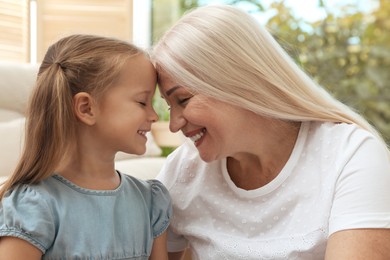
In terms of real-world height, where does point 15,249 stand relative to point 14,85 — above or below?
above

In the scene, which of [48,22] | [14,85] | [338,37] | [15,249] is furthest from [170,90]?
[338,37]

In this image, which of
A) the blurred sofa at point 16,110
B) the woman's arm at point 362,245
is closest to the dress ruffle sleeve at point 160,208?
the woman's arm at point 362,245

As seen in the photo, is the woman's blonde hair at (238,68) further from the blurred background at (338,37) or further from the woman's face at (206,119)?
the blurred background at (338,37)

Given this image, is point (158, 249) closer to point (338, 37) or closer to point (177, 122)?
point (177, 122)

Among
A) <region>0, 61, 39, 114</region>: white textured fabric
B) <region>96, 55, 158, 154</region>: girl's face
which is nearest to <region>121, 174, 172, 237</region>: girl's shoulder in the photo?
<region>96, 55, 158, 154</region>: girl's face

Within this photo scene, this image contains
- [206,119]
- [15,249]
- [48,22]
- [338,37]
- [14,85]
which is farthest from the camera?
[338,37]

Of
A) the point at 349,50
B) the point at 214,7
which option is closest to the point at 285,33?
the point at 349,50

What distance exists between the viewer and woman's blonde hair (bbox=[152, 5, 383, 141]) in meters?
1.44

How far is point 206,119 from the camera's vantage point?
A: 144cm

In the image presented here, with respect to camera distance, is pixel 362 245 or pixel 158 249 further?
pixel 158 249

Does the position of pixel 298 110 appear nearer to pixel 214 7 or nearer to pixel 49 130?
pixel 214 7

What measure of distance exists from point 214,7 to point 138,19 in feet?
10.6

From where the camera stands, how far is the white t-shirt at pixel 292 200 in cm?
130

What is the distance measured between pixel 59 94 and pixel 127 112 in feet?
0.49
